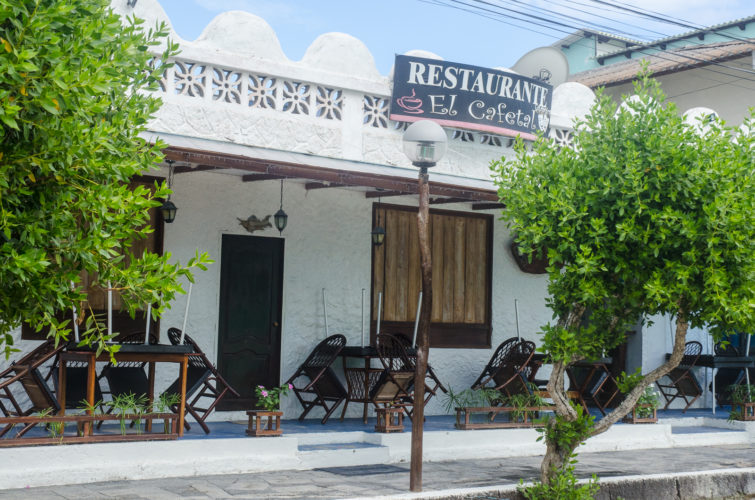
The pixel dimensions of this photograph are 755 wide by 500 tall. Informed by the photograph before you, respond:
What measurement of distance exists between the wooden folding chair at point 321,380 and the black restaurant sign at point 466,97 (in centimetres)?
275

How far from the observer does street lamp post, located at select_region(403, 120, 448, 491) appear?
23.7 ft

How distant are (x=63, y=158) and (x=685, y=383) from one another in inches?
468

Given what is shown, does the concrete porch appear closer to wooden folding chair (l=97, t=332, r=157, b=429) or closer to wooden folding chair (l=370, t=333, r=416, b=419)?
wooden folding chair (l=370, t=333, r=416, b=419)

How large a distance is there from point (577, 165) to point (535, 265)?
560 centimetres

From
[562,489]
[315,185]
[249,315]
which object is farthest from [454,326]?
[562,489]

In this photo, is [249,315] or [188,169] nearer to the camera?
[188,169]

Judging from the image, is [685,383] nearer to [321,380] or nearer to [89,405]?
[321,380]

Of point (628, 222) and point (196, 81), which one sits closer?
point (628, 222)

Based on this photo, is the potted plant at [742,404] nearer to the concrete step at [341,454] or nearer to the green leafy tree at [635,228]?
the green leafy tree at [635,228]

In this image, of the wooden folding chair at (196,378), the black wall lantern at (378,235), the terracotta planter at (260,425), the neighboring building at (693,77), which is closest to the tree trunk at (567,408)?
the terracotta planter at (260,425)

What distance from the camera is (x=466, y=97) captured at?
1048 cm

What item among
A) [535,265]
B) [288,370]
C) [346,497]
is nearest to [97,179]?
[346,497]

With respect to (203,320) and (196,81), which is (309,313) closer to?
(203,320)

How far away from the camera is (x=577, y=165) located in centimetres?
712
